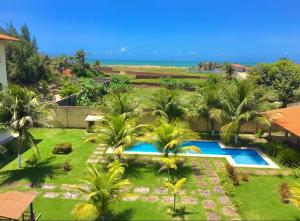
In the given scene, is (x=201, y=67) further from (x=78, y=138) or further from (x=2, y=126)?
(x=2, y=126)

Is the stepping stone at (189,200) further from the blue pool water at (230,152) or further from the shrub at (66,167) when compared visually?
the shrub at (66,167)

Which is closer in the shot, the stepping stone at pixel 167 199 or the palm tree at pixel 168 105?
the stepping stone at pixel 167 199

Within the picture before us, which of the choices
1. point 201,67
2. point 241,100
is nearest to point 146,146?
point 241,100

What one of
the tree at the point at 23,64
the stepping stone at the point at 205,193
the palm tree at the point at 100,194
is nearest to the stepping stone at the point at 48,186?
the palm tree at the point at 100,194

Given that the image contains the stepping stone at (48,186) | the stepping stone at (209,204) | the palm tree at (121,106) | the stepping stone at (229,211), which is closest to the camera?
the stepping stone at (229,211)

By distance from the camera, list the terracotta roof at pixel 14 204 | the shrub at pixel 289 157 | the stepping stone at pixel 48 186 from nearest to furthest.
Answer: the terracotta roof at pixel 14 204 < the stepping stone at pixel 48 186 < the shrub at pixel 289 157

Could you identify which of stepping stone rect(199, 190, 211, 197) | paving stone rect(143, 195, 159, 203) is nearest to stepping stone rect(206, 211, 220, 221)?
stepping stone rect(199, 190, 211, 197)

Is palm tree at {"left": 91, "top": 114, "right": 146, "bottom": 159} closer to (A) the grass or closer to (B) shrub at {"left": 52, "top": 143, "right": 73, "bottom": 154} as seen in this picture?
(B) shrub at {"left": 52, "top": 143, "right": 73, "bottom": 154}
